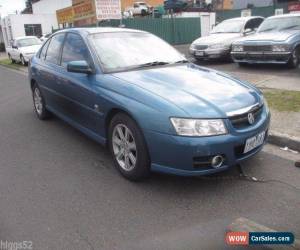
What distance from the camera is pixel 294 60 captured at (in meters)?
11.0

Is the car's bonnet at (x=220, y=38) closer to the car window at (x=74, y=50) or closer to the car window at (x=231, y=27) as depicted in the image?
the car window at (x=231, y=27)

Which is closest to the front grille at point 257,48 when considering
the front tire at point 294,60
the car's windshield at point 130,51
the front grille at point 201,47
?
the front tire at point 294,60

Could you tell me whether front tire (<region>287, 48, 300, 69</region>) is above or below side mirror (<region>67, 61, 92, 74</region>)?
below

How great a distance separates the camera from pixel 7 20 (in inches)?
1816

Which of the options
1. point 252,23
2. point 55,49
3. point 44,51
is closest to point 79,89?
point 55,49

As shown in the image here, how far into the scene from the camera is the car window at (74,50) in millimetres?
5062

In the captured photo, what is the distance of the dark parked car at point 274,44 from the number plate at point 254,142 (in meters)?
7.40

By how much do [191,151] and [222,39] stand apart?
10.8 m

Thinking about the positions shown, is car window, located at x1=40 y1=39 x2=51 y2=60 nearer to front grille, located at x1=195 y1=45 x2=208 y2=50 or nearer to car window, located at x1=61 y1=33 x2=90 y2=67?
car window, located at x1=61 y1=33 x2=90 y2=67

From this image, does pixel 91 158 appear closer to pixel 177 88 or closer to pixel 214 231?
pixel 177 88

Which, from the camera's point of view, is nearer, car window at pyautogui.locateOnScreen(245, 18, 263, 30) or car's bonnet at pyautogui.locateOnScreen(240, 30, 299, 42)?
car's bonnet at pyautogui.locateOnScreen(240, 30, 299, 42)

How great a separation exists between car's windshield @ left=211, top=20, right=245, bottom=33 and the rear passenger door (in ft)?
32.7

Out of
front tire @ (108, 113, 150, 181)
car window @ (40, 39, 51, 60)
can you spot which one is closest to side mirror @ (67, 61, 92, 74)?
front tire @ (108, 113, 150, 181)

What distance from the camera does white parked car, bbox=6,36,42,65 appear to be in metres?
19.0
